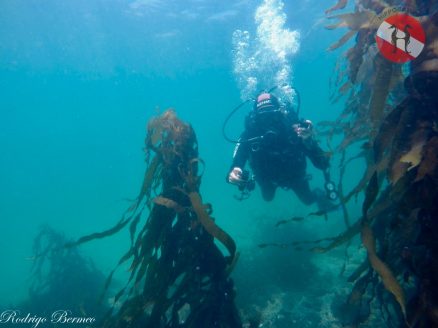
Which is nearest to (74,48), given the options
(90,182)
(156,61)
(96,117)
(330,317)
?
(156,61)

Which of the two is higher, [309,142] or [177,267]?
[309,142]

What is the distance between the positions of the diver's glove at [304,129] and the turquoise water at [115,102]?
0.79 meters

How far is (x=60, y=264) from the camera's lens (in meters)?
12.0

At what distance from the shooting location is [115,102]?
73.8 m

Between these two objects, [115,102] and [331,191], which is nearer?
[331,191]

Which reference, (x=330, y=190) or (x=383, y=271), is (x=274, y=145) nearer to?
(x=330, y=190)

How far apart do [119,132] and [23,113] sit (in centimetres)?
3724

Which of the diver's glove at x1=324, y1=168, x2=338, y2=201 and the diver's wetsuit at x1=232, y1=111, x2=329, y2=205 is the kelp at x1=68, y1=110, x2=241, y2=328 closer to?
the diver's wetsuit at x1=232, y1=111, x2=329, y2=205

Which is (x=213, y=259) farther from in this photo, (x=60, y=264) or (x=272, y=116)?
(x=60, y=264)

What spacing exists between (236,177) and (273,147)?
63.2 inches

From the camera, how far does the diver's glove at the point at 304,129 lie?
5.98m

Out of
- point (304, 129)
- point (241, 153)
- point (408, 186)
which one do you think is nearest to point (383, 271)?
point (408, 186)

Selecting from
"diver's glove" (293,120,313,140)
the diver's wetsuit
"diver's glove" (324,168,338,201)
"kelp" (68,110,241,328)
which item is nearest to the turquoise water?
"diver's glove" (293,120,313,140)

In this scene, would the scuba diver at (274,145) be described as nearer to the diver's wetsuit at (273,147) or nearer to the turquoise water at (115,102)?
the diver's wetsuit at (273,147)
